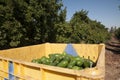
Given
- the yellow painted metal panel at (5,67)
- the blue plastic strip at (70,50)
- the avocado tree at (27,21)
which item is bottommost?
the yellow painted metal panel at (5,67)

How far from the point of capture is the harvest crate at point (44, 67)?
3384mm

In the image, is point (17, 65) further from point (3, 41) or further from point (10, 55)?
point (3, 41)

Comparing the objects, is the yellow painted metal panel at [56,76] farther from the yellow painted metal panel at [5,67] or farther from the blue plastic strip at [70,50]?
the blue plastic strip at [70,50]

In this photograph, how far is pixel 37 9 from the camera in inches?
563

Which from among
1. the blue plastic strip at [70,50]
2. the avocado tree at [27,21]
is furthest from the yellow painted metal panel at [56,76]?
the avocado tree at [27,21]

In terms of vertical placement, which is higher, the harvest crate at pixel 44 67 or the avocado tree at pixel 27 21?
the avocado tree at pixel 27 21

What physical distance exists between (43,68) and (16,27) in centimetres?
970

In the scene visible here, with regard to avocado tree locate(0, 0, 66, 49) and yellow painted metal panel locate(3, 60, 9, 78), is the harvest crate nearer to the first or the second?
yellow painted metal panel locate(3, 60, 9, 78)

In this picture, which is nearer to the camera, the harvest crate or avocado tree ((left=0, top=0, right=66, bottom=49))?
the harvest crate

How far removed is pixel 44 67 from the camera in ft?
13.0

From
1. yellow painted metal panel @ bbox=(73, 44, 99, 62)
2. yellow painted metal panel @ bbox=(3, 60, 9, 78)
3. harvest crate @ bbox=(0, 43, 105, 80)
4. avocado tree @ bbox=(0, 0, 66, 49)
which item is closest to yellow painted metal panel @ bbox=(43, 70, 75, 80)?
harvest crate @ bbox=(0, 43, 105, 80)

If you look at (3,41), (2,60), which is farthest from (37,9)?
(2,60)

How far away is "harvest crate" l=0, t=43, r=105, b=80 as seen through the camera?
338 cm

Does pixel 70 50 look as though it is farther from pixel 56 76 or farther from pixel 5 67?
pixel 56 76
